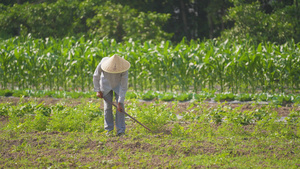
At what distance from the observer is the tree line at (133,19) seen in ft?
50.3

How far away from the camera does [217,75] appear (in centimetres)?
1080

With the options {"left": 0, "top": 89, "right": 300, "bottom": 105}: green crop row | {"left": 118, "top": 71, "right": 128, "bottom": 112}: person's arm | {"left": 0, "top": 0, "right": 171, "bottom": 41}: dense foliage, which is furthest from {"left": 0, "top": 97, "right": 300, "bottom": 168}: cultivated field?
{"left": 0, "top": 0, "right": 171, "bottom": 41}: dense foliage

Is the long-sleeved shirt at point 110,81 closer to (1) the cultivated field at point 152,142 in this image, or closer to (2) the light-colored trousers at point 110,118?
(2) the light-colored trousers at point 110,118

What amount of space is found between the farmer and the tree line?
28.6ft

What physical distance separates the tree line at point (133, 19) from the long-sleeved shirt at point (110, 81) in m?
8.68

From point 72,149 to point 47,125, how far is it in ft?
5.22

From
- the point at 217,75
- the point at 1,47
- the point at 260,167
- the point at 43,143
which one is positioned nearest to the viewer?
the point at 260,167

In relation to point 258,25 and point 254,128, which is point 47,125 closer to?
point 254,128

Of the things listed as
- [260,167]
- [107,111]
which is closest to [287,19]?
[107,111]

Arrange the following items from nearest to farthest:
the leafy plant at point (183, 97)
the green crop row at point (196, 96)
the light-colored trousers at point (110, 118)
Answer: the light-colored trousers at point (110, 118) → the green crop row at point (196, 96) → the leafy plant at point (183, 97)

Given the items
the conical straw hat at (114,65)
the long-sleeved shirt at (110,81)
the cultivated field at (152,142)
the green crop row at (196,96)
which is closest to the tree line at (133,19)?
the green crop row at (196,96)

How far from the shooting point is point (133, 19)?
1639 centimetres

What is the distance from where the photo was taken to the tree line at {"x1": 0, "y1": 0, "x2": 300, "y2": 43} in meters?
15.3

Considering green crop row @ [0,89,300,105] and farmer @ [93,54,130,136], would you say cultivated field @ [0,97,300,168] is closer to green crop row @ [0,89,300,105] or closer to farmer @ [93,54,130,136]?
farmer @ [93,54,130,136]
